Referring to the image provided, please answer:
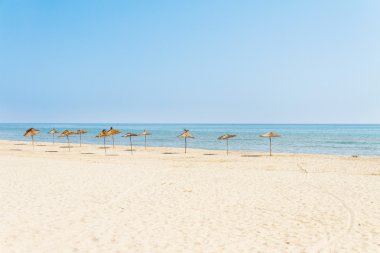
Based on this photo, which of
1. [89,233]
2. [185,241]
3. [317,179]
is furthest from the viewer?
[317,179]

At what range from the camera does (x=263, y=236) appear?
7355 millimetres

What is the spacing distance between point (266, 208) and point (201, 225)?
2512mm

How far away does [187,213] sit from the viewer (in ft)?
30.6

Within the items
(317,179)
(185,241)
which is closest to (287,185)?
(317,179)

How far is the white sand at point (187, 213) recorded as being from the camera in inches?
273

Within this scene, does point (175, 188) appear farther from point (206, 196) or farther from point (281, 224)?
point (281, 224)

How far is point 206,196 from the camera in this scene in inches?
452

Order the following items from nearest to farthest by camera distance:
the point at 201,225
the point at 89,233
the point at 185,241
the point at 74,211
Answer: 1. the point at 185,241
2. the point at 89,233
3. the point at 201,225
4. the point at 74,211

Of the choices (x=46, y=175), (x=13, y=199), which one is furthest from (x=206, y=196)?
(x=46, y=175)

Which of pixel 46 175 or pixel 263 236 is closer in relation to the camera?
pixel 263 236

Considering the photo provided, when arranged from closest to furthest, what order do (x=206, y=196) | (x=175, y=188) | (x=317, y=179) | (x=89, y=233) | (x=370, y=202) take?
1. (x=89, y=233)
2. (x=370, y=202)
3. (x=206, y=196)
4. (x=175, y=188)
5. (x=317, y=179)

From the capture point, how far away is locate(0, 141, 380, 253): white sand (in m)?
6.93

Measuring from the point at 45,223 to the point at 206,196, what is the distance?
5.08 m

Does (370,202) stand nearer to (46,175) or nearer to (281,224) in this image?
(281,224)
